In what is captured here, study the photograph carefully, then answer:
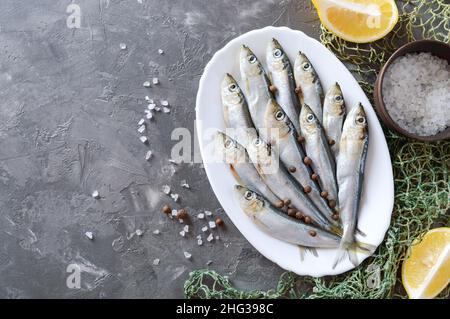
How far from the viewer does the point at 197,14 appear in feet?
8.46

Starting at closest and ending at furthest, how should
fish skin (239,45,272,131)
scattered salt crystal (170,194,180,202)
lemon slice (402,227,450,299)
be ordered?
lemon slice (402,227,450,299), fish skin (239,45,272,131), scattered salt crystal (170,194,180,202)

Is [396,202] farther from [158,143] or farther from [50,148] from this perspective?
[50,148]

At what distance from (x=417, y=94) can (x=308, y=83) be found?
18.7 inches

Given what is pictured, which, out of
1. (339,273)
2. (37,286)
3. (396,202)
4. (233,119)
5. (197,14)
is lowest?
(37,286)

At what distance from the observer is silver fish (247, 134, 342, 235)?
7.56ft

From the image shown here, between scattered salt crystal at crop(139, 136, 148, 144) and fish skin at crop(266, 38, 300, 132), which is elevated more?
fish skin at crop(266, 38, 300, 132)

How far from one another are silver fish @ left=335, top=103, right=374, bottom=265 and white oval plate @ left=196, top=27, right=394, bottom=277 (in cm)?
5

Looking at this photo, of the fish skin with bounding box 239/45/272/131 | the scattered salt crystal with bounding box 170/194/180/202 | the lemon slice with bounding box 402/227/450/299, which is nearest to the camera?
the lemon slice with bounding box 402/227/450/299

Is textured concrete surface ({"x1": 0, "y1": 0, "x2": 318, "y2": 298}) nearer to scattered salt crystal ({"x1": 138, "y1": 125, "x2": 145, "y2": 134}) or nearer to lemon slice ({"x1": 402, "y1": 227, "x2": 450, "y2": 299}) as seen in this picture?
scattered salt crystal ({"x1": 138, "y1": 125, "x2": 145, "y2": 134})

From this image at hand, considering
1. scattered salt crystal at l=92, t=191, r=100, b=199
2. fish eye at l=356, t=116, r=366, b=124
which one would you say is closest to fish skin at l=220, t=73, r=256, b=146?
fish eye at l=356, t=116, r=366, b=124

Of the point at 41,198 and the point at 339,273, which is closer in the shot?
the point at 339,273

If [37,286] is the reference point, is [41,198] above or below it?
above

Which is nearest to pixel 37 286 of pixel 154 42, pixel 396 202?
pixel 154 42

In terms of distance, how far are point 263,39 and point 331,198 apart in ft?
2.49
